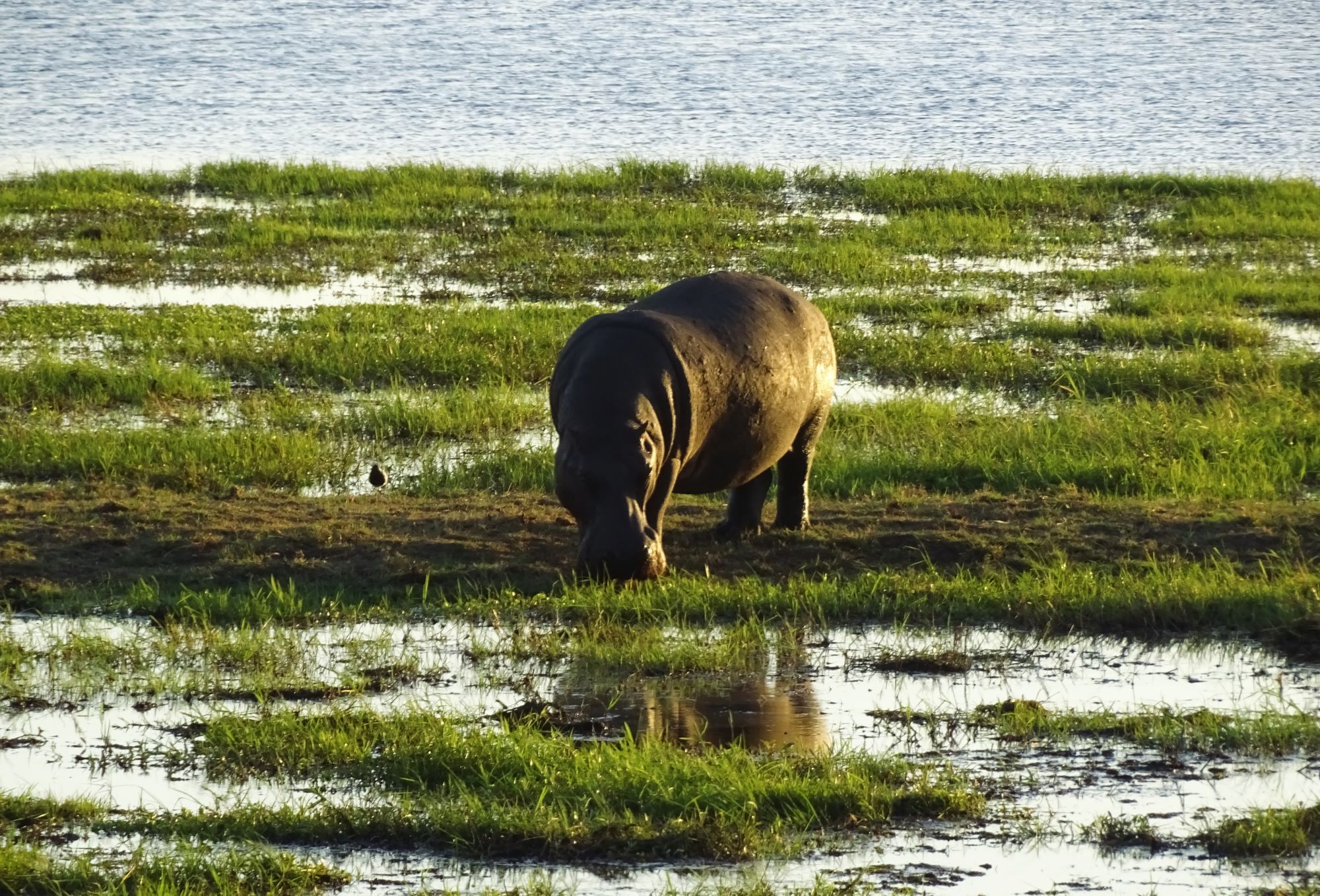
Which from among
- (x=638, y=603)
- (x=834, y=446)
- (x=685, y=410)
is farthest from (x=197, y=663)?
(x=834, y=446)

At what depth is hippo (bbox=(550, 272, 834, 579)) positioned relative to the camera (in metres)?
7.51

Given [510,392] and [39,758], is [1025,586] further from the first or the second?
[510,392]

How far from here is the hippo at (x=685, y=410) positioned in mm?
7512

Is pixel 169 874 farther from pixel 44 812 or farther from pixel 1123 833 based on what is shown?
pixel 1123 833

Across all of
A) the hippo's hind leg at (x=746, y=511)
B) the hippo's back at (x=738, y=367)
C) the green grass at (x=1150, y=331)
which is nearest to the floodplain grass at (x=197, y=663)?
the hippo's back at (x=738, y=367)

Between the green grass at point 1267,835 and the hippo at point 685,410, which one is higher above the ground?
the hippo at point 685,410

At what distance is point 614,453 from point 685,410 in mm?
514

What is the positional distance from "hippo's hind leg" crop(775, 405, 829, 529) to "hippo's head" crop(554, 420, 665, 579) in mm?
1540

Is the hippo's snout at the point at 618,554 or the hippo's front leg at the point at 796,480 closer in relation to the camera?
the hippo's snout at the point at 618,554

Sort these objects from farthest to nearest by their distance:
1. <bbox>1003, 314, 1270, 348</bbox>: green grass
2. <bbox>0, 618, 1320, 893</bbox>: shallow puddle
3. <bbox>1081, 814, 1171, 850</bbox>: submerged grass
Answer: <bbox>1003, 314, 1270, 348</bbox>: green grass → <bbox>1081, 814, 1171, 850</bbox>: submerged grass → <bbox>0, 618, 1320, 893</bbox>: shallow puddle

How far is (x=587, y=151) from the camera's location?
26.0 m

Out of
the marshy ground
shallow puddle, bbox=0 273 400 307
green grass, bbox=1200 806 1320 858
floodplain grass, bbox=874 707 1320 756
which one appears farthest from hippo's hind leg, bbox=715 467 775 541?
shallow puddle, bbox=0 273 400 307

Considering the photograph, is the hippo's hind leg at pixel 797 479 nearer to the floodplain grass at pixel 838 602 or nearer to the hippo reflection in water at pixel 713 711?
the floodplain grass at pixel 838 602

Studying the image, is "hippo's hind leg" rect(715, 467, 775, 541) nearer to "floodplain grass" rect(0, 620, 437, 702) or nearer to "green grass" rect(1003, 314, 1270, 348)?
"floodplain grass" rect(0, 620, 437, 702)
